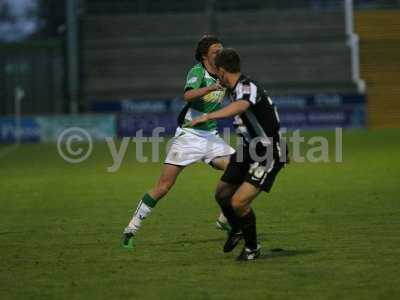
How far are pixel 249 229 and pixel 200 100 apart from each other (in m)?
2.07

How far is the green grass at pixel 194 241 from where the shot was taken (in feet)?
24.6

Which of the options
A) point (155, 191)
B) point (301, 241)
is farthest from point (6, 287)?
point (301, 241)

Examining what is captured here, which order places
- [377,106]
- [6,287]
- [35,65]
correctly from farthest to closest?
[35,65]
[377,106]
[6,287]

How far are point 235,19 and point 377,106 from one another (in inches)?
290

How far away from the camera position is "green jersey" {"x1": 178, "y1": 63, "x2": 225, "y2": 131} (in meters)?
9.95

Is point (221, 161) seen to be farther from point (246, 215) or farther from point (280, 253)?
point (246, 215)

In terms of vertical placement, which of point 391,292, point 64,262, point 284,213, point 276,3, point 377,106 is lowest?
point 377,106

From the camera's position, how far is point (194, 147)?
10312mm

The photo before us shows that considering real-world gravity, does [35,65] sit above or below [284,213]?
below

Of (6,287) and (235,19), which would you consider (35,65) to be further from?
(6,287)

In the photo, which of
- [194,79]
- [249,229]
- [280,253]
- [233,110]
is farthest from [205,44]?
[280,253]

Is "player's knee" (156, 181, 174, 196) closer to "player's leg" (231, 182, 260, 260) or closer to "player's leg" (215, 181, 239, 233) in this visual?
"player's leg" (215, 181, 239, 233)

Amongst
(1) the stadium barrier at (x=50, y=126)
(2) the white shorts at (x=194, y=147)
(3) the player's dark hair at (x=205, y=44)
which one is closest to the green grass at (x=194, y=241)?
(2) the white shorts at (x=194, y=147)

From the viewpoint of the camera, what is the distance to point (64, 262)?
895cm
